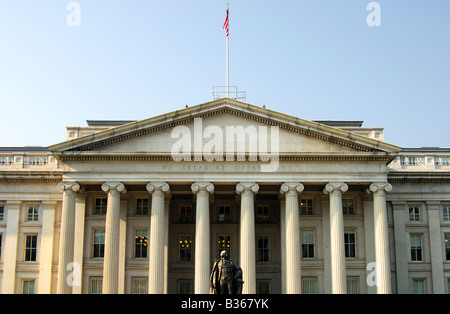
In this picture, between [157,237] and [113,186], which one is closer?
[157,237]

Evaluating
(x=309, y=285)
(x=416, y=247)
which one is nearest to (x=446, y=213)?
(x=416, y=247)

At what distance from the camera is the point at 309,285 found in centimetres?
4872

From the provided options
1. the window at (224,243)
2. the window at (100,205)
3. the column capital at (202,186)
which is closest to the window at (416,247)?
the window at (224,243)

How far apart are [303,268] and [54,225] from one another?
2105cm

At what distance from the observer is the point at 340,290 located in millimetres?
44438

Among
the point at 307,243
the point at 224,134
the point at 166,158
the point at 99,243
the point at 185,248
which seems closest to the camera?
the point at 166,158

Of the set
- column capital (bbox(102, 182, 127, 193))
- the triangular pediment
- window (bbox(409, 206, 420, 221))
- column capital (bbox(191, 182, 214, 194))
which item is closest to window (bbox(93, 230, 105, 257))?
column capital (bbox(102, 182, 127, 193))

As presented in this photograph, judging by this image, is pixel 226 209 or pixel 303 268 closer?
pixel 303 268

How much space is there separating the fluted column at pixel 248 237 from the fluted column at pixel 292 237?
2.53 meters

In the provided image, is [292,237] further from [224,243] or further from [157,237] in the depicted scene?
[157,237]

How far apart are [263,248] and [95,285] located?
14.3 metres

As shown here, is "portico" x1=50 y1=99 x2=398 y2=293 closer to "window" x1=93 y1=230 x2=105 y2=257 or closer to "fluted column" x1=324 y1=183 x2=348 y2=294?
"fluted column" x1=324 y1=183 x2=348 y2=294
